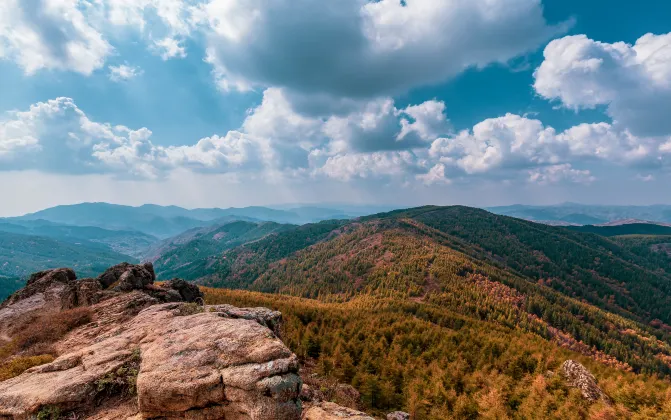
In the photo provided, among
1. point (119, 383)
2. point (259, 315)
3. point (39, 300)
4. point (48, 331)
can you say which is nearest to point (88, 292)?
point (39, 300)

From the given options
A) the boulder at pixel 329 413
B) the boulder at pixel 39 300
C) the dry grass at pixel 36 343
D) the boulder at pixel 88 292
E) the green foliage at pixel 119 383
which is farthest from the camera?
the boulder at pixel 88 292

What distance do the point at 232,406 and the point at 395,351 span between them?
55.3 metres

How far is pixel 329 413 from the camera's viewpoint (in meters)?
17.0

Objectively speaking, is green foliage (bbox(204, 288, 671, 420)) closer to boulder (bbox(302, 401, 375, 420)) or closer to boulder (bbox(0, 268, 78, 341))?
boulder (bbox(302, 401, 375, 420))

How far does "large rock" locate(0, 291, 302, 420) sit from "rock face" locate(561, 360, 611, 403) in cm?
4707

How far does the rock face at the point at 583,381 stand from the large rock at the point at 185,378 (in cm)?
4707

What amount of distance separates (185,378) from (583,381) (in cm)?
5423

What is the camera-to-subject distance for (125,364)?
1977 centimetres

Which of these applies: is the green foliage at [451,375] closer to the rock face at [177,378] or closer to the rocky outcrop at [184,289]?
the rocky outcrop at [184,289]

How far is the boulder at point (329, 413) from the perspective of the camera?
16.4 m

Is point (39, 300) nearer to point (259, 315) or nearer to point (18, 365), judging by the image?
point (18, 365)

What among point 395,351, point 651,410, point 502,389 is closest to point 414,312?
point 395,351

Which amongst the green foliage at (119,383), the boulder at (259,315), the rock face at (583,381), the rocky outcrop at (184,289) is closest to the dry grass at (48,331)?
the green foliage at (119,383)

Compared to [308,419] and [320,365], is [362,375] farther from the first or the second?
[308,419]
